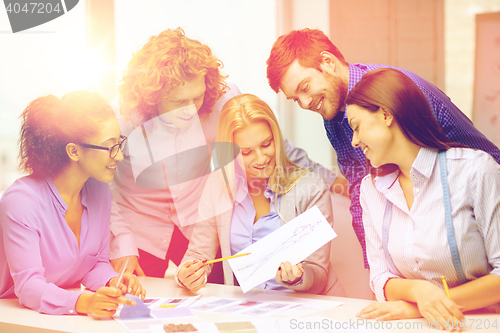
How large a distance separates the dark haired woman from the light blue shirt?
1.32 feet

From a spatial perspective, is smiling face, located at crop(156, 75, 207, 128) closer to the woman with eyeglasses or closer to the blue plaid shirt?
the woman with eyeglasses

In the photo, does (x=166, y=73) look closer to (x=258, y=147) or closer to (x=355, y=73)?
(x=258, y=147)

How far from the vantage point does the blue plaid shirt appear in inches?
54.1

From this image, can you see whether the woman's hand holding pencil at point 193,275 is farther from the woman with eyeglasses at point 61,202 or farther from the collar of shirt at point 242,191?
the collar of shirt at point 242,191

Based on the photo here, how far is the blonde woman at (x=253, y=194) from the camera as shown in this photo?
5.17 feet

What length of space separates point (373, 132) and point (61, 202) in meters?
1.05

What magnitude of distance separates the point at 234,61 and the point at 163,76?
A: 0.32m

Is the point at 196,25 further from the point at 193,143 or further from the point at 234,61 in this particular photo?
the point at 193,143

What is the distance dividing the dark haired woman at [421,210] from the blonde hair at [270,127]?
39cm


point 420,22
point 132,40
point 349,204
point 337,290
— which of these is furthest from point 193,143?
point 420,22

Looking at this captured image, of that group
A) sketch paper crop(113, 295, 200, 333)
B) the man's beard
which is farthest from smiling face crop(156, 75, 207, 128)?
sketch paper crop(113, 295, 200, 333)

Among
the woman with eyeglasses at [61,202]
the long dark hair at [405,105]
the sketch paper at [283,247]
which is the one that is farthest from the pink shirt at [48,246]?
the long dark hair at [405,105]

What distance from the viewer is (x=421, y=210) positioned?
1.20 metres

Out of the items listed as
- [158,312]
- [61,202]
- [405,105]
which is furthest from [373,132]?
[61,202]
